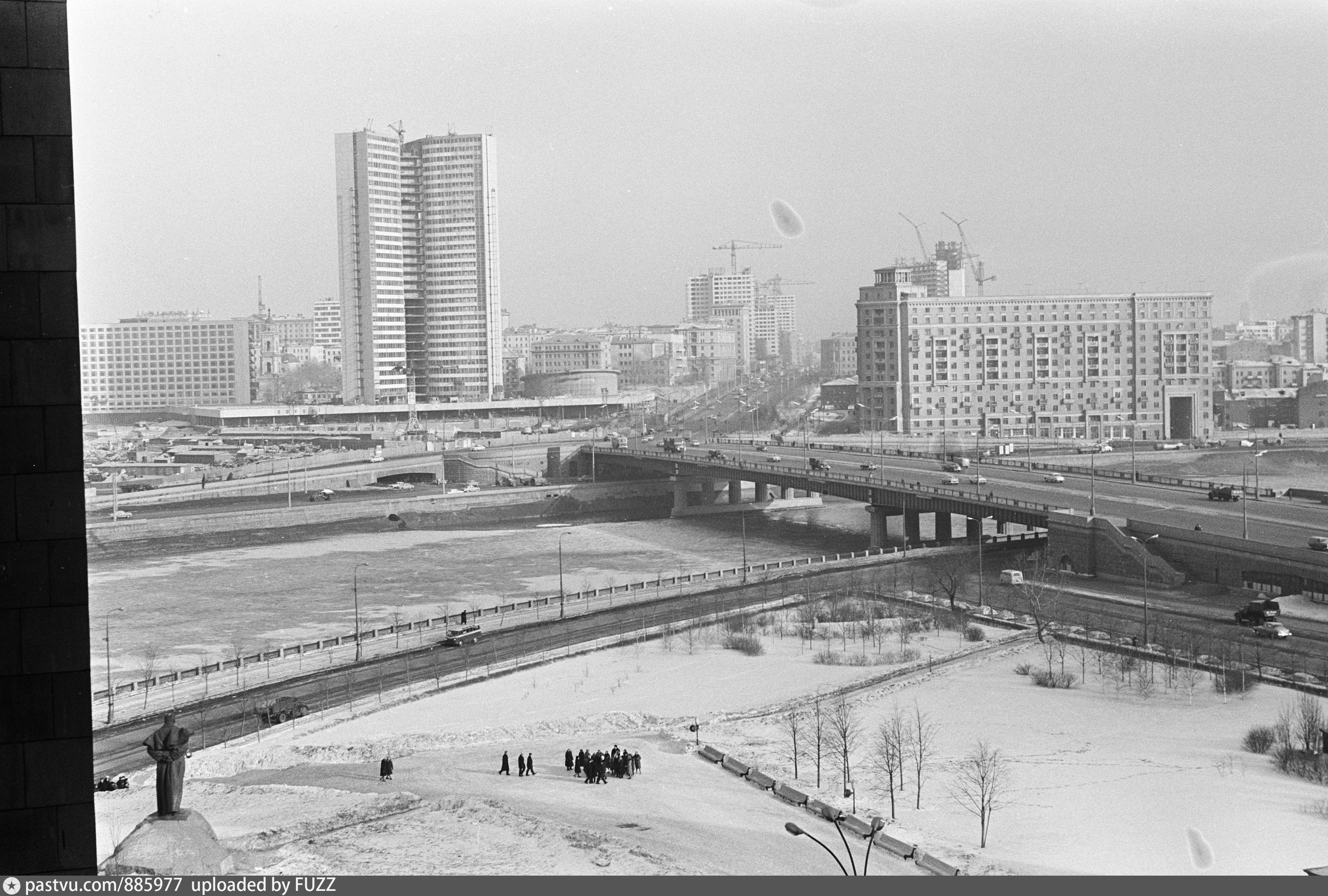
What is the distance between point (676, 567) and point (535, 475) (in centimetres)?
1061

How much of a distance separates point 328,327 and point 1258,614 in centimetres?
4571

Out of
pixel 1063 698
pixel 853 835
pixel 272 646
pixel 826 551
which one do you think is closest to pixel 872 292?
pixel 826 551

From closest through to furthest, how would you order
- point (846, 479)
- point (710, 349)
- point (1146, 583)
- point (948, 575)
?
point (1146, 583) < point (948, 575) < point (846, 479) < point (710, 349)

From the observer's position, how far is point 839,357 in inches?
1507

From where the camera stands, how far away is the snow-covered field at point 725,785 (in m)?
5.07

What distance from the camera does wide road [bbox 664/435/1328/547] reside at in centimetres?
1321

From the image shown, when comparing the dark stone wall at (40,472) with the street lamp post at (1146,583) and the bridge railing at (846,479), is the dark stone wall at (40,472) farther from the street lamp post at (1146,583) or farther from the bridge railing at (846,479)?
the bridge railing at (846,479)

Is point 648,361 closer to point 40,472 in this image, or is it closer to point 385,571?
point 385,571

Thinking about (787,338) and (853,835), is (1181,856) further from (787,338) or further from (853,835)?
(787,338)

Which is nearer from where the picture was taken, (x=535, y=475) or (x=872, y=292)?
(x=535, y=475)

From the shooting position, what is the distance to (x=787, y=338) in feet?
177

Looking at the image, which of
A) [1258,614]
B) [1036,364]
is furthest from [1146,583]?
[1036,364]

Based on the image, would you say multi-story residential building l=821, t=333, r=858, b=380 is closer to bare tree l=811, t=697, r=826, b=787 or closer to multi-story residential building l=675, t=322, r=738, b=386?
multi-story residential building l=675, t=322, r=738, b=386

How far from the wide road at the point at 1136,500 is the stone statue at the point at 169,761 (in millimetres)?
10925
